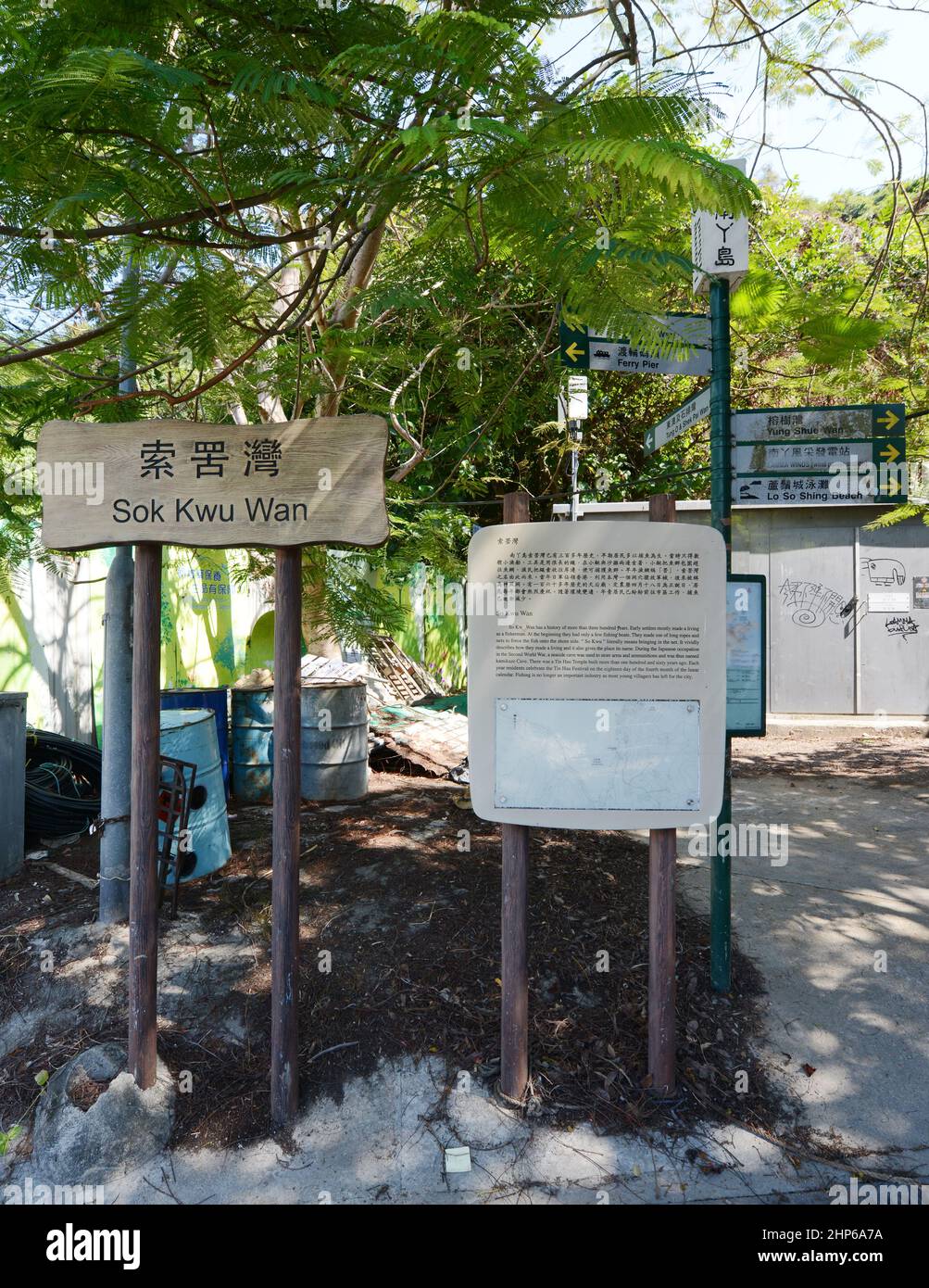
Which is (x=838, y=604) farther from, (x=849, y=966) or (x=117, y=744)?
(x=117, y=744)

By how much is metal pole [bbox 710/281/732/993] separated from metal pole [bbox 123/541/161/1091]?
7.54 ft

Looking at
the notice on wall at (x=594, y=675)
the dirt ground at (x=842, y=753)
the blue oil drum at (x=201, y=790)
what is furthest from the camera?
the dirt ground at (x=842, y=753)

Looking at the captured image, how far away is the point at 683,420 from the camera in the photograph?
3934mm

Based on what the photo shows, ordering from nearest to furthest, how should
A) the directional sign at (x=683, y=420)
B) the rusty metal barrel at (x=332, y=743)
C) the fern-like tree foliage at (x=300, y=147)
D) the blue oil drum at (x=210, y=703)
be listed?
the fern-like tree foliage at (x=300, y=147), the directional sign at (x=683, y=420), the blue oil drum at (x=210, y=703), the rusty metal barrel at (x=332, y=743)

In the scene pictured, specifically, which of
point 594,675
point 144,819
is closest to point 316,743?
point 144,819

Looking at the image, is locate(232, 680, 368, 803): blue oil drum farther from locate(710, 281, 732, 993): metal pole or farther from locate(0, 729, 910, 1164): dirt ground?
locate(710, 281, 732, 993): metal pole

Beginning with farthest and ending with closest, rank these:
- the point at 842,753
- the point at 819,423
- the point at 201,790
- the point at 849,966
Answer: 1. the point at 842,753
2. the point at 201,790
3. the point at 849,966
4. the point at 819,423

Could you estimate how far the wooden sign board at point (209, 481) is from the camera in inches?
116

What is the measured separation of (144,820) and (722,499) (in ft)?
9.10

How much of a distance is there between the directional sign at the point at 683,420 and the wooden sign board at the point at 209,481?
1657 millimetres

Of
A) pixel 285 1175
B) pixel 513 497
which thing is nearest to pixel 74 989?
pixel 285 1175

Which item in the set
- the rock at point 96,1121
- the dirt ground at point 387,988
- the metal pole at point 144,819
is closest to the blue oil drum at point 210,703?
the dirt ground at point 387,988

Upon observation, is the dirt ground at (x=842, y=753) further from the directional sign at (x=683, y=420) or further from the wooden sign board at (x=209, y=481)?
the wooden sign board at (x=209, y=481)

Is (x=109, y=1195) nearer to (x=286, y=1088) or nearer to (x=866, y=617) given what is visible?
(x=286, y=1088)
